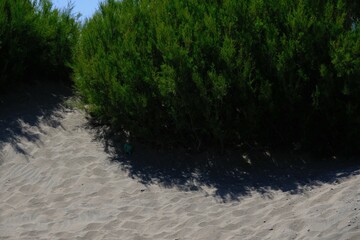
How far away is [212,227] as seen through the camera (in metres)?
6.04

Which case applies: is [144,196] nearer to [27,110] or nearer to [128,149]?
[128,149]

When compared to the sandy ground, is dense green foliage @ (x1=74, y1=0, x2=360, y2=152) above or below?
above

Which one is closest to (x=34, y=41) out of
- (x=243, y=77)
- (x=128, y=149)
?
Result: (x=128, y=149)

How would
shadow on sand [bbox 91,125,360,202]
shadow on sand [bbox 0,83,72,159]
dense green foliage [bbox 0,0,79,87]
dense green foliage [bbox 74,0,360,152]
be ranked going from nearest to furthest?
shadow on sand [bbox 91,125,360,202] < dense green foliage [bbox 74,0,360,152] < shadow on sand [bbox 0,83,72,159] < dense green foliage [bbox 0,0,79,87]

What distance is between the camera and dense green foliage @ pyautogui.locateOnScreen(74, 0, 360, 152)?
756 cm

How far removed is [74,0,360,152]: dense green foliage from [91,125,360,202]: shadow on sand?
8.2 inches

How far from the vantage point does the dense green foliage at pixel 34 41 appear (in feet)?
32.7

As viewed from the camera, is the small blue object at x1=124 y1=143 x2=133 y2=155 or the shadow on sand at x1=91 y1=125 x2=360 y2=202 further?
the small blue object at x1=124 y1=143 x2=133 y2=155

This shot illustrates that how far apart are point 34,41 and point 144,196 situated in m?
4.25

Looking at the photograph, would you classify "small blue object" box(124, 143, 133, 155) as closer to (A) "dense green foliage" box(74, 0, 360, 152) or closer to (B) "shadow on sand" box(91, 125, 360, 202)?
(B) "shadow on sand" box(91, 125, 360, 202)

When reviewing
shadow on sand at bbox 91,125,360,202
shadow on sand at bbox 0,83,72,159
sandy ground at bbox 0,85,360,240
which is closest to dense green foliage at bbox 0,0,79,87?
shadow on sand at bbox 0,83,72,159

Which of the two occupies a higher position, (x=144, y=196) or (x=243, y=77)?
(x=243, y=77)

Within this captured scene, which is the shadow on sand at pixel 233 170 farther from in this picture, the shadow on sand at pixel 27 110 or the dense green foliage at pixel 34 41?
the dense green foliage at pixel 34 41

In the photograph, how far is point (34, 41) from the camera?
10312 millimetres
